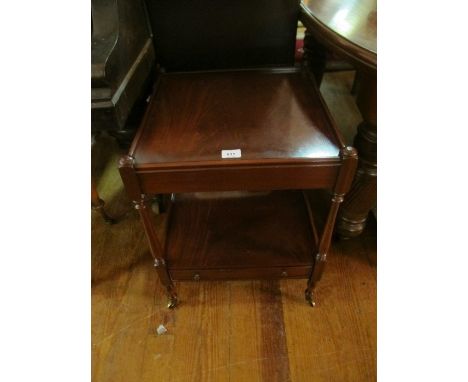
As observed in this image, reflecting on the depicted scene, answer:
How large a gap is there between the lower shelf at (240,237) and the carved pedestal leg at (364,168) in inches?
6.2

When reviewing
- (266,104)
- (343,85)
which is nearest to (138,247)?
(266,104)

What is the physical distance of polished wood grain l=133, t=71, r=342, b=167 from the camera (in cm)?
65

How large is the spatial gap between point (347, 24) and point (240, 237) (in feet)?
1.98

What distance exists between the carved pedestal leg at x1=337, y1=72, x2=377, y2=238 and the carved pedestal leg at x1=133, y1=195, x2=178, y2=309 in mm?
574

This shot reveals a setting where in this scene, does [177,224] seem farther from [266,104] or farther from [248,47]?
[248,47]

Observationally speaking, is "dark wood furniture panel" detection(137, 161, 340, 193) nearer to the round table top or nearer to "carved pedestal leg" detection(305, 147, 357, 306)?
"carved pedestal leg" detection(305, 147, 357, 306)

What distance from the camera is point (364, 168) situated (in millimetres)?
893

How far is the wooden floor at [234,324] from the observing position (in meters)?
0.88

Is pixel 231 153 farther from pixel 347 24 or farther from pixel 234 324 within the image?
pixel 234 324

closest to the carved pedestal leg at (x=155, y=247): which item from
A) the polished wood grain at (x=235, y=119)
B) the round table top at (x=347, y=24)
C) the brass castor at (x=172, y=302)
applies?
the brass castor at (x=172, y=302)

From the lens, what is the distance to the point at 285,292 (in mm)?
1037

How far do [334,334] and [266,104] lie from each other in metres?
0.68

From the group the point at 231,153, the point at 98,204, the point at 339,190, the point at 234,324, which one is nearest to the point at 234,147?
the point at 231,153

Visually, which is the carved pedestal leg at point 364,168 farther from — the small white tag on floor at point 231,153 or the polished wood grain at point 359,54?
the small white tag on floor at point 231,153
